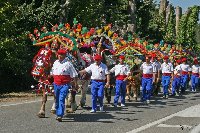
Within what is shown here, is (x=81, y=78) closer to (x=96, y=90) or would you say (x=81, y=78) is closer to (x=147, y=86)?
(x=96, y=90)

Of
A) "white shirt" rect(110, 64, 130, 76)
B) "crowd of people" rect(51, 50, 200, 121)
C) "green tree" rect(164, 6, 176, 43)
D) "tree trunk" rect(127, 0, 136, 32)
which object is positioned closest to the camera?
"crowd of people" rect(51, 50, 200, 121)

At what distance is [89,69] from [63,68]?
2342 millimetres

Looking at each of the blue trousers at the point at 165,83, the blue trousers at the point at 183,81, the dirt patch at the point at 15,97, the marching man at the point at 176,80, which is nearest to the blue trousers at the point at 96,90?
the dirt patch at the point at 15,97

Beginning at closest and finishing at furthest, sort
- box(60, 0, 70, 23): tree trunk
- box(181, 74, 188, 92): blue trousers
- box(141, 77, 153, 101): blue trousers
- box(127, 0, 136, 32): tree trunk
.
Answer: box(141, 77, 153, 101): blue trousers < box(181, 74, 188, 92): blue trousers < box(60, 0, 70, 23): tree trunk < box(127, 0, 136, 32): tree trunk

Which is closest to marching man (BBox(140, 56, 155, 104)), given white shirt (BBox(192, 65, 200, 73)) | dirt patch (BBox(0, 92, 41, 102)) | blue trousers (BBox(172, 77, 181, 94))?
dirt patch (BBox(0, 92, 41, 102))

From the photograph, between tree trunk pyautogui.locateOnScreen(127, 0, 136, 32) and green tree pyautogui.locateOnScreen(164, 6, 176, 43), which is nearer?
tree trunk pyautogui.locateOnScreen(127, 0, 136, 32)

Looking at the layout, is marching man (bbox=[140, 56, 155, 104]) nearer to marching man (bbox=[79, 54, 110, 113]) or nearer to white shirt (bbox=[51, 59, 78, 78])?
marching man (bbox=[79, 54, 110, 113])

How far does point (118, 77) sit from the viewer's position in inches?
627

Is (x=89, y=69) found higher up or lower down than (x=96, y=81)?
higher up

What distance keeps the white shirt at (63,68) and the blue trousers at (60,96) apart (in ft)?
1.00

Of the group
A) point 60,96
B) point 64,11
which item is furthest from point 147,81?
point 64,11

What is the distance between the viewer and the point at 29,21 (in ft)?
77.8

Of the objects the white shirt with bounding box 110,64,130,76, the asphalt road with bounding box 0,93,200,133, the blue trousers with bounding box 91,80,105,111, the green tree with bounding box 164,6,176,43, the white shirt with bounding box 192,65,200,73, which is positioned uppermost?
the green tree with bounding box 164,6,176,43

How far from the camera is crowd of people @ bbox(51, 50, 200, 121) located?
11.5 meters
